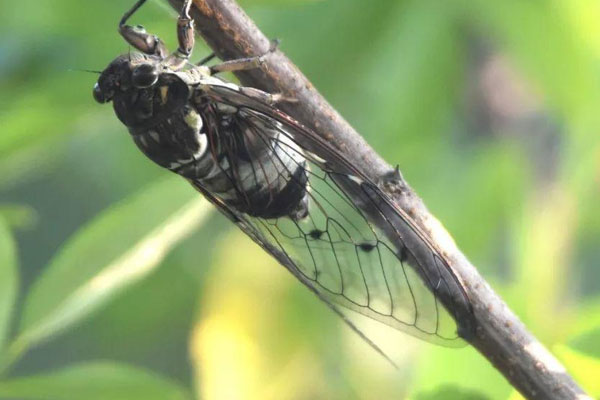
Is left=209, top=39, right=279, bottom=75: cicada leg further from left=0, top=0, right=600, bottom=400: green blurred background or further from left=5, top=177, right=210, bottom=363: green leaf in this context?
left=5, top=177, right=210, bottom=363: green leaf

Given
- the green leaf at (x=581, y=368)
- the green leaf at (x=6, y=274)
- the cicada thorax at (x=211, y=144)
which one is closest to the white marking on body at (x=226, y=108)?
the cicada thorax at (x=211, y=144)

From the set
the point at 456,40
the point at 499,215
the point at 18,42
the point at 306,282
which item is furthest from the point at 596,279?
the point at 18,42

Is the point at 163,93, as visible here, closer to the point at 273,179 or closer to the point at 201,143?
the point at 201,143

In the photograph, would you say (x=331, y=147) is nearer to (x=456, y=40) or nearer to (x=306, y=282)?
(x=306, y=282)

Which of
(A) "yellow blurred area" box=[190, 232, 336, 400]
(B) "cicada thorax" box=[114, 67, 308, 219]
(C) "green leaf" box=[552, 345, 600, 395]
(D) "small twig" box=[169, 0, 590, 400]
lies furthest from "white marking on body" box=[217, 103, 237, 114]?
(A) "yellow blurred area" box=[190, 232, 336, 400]

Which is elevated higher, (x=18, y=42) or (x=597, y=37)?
(x=597, y=37)


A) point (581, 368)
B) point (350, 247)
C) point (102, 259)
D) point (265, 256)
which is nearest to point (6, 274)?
point (102, 259)

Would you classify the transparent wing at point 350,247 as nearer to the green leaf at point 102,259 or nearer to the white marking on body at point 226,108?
the white marking on body at point 226,108
